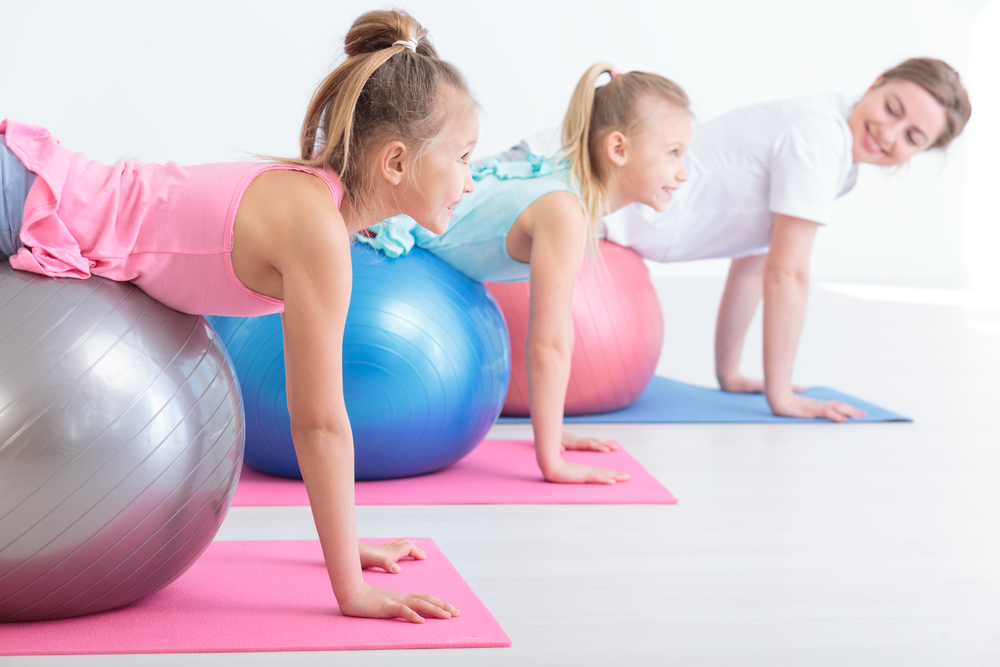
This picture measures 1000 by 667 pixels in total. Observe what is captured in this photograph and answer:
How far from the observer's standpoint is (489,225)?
2.18 metres

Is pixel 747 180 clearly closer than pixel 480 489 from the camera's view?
No

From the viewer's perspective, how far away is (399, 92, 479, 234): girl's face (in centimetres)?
135

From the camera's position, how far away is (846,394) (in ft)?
10.5

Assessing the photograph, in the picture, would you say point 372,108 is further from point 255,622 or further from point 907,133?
point 907,133

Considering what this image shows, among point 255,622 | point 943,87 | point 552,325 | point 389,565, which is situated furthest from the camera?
A: point 943,87

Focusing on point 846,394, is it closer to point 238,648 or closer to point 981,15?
point 238,648

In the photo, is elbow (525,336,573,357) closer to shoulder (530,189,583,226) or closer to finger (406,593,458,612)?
shoulder (530,189,583,226)

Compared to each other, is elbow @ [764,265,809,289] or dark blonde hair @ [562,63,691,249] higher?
dark blonde hair @ [562,63,691,249]

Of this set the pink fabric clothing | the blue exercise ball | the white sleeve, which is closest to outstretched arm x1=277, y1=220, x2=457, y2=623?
the pink fabric clothing

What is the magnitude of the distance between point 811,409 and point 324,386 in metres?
1.95

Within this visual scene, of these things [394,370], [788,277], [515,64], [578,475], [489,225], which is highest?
[515,64]

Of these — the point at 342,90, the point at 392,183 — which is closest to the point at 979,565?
the point at 392,183

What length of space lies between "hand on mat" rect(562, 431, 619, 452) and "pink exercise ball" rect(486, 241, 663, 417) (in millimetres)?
295

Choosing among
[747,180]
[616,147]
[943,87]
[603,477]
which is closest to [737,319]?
[747,180]
